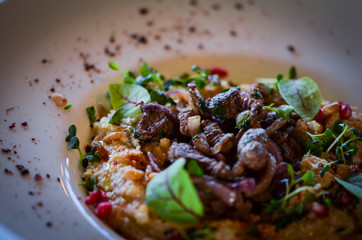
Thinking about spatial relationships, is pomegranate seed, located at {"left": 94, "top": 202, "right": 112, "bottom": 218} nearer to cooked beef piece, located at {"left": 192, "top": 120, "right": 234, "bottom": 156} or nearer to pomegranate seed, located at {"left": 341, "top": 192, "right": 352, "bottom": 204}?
cooked beef piece, located at {"left": 192, "top": 120, "right": 234, "bottom": 156}

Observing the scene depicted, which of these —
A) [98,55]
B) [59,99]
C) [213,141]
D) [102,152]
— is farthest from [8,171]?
[98,55]

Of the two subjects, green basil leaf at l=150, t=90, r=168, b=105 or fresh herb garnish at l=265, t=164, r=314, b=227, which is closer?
fresh herb garnish at l=265, t=164, r=314, b=227

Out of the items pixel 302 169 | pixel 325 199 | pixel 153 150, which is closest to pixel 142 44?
pixel 153 150

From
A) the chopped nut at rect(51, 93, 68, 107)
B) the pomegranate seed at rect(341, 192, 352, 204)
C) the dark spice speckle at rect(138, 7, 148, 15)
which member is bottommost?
the pomegranate seed at rect(341, 192, 352, 204)

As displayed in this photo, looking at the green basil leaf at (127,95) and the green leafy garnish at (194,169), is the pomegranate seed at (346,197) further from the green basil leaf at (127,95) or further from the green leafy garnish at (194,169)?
the green basil leaf at (127,95)

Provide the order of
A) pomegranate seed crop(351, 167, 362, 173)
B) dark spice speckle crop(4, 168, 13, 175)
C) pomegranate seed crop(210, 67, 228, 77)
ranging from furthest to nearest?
pomegranate seed crop(210, 67, 228, 77) < pomegranate seed crop(351, 167, 362, 173) < dark spice speckle crop(4, 168, 13, 175)

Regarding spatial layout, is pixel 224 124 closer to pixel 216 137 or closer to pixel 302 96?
pixel 216 137

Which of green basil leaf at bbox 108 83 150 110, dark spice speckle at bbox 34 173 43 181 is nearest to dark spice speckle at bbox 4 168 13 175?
dark spice speckle at bbox 34 173 43 181
